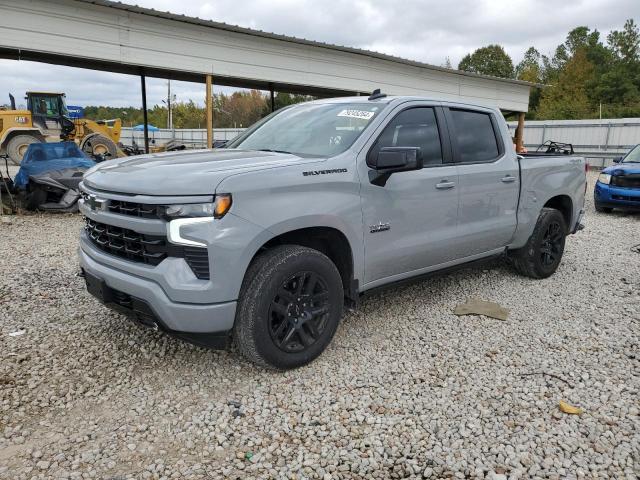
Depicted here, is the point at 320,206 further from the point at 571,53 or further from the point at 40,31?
the point at 571,53

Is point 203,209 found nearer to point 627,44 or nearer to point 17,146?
point 17,146

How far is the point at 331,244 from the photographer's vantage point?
3580 mm

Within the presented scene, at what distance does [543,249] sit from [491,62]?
64.5 metres

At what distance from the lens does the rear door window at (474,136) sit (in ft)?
14.7

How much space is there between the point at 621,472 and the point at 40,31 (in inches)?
440

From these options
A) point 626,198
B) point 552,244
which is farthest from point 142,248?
point 626,198

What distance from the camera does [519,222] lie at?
16.7 feet

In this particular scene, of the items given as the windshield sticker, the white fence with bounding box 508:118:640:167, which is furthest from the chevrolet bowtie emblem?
the white fence with bounding box 508:118:640:167

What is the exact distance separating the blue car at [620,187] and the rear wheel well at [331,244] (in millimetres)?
9234

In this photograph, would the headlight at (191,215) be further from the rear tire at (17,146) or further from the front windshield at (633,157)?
the rear tire at (17,146)

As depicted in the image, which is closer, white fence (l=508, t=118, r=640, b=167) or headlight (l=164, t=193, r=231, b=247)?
headlight (l=164, t=193, r=231, b=247)

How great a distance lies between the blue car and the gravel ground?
6.61 metres

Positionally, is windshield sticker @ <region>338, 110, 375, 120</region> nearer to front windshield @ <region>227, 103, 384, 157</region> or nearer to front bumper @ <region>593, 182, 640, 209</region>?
front windshield @ <region>227, 103, 384, 157</region>

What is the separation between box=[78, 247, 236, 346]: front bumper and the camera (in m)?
2.82
